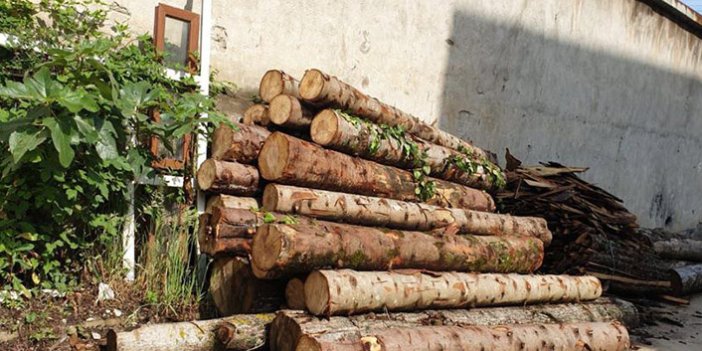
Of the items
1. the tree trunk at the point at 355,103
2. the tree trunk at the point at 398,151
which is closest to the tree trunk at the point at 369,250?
the tree trunk at the point at 398,151

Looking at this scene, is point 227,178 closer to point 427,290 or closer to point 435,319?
point 427,290

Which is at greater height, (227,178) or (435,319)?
(227,178)

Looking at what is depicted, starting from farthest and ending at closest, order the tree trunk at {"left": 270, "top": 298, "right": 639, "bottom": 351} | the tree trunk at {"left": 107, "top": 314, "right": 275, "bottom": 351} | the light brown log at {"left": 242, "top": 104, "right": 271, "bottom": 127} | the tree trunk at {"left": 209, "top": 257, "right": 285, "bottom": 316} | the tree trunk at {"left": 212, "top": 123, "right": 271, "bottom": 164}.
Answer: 1. the light brown log at {"left": 242, "top": 104, "right": 271, "bottom": 127}
2. the tree trunk at {"left": 212, "top": 123, "right": 271, "bottom": 164}
3. the tree trunk at {"left": 209, "top": 257, "right": 285, "bottom": 316}
4. the tree trunk at {"left": 270, "top": 298, "right": 639, "bottom": 351}
5. the tree trunk at {"left": 107, "top": 314, "right": 275, "bottom": 351}

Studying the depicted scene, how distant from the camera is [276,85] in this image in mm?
5609

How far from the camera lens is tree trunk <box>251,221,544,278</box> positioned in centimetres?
419

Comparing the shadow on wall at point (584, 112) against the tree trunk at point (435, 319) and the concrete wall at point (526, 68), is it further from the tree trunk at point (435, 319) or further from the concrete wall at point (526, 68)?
the tree trunk at point (435, 319)

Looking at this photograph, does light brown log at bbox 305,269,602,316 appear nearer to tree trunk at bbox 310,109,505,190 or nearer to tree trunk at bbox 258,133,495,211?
tree trunk at bbox 258,133,495,211

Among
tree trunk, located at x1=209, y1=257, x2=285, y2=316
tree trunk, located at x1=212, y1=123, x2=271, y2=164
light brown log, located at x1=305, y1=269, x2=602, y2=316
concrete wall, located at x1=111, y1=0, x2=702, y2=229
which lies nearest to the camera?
light brown log, located at x1=305, y1=269, x2=602, y2=316

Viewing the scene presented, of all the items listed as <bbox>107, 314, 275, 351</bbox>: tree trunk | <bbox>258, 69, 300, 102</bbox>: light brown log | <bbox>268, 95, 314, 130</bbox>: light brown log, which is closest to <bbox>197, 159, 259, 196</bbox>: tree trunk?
<bbox>268, 95, 314, 130</bbox>: light brown log

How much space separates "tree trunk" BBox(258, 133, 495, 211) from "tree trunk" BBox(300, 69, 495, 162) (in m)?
0.42

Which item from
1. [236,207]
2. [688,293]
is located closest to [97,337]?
[236,207]

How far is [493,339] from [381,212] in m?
1.36

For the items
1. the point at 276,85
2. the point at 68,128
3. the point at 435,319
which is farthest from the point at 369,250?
the point at 68,128

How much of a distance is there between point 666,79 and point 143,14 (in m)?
9.30
